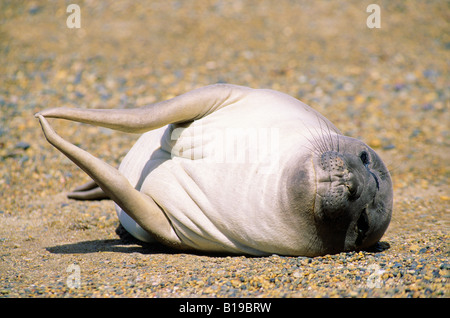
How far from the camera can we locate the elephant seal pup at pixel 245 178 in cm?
312

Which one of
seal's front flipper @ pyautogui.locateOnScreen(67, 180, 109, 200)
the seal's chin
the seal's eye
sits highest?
the seal's eye

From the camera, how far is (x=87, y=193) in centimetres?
481

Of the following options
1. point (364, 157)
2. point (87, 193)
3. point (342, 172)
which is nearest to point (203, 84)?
point (87, 193)

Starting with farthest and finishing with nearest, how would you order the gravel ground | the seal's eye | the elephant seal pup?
the seal's eye → the elephant seal pup → the gravel ground

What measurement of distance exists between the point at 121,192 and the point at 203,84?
3556 millimetres

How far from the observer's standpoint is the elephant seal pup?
312 centimetres

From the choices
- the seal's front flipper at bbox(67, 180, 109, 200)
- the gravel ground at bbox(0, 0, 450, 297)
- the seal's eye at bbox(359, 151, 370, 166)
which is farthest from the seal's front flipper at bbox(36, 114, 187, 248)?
the seal's front flipper at bbox(67, 180, 109, 200)

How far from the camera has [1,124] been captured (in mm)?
5918

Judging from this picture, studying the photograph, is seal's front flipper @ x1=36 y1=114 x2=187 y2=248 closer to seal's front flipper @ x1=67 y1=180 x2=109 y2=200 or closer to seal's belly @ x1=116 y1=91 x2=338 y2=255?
seal's belly @ x1=116 y1=91 x2=338 y2=255

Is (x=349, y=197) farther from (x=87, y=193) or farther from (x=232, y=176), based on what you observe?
(x=87, y=193)

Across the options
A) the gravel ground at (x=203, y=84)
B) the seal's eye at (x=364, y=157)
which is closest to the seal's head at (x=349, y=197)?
the seal's eye at (x=364, y=157)
